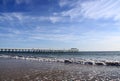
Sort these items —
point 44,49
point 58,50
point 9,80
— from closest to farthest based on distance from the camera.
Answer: point 9,80, point 44,49, point 58,50

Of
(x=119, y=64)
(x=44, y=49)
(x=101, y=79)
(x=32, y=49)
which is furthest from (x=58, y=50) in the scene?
(x=101, y=79)

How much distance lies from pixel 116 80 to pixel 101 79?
3.93 ft

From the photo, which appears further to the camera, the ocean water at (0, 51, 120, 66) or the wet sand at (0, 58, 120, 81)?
the ocean water at (0, 51, 120, 66)

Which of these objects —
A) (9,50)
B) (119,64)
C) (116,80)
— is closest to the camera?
(116,80)

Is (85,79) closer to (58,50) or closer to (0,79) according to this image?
(0,79)

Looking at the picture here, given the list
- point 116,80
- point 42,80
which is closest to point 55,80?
point 42,80

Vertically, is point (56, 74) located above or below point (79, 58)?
below

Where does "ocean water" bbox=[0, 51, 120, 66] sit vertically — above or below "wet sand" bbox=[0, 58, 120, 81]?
above

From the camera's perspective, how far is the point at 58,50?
169 meters

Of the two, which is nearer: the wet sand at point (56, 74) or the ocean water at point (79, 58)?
the wet sand at point (56, 74)

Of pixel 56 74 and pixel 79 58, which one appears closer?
pixel 56 74

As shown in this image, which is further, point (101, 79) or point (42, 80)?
point (101, 79)

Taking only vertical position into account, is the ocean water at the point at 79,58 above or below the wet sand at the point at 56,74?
above

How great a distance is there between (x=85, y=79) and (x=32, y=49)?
134 meters
